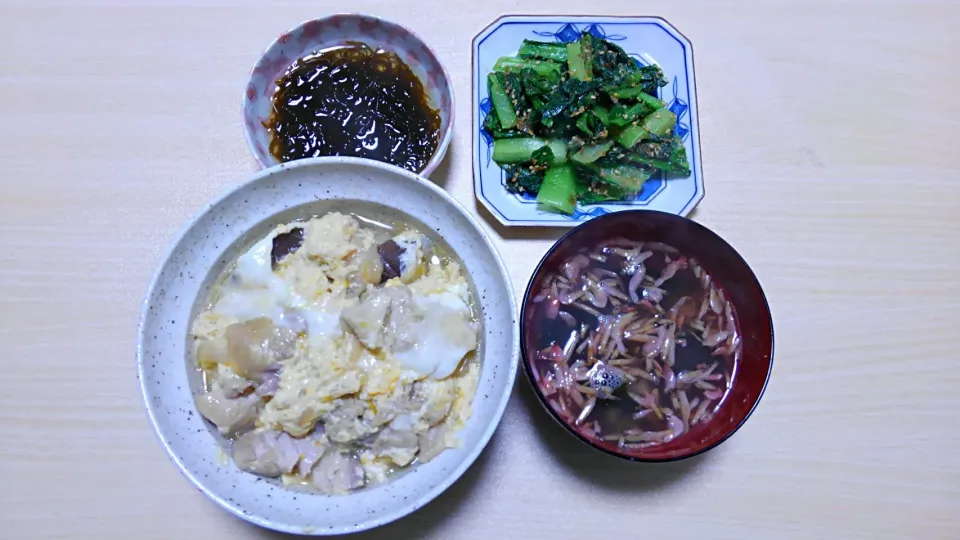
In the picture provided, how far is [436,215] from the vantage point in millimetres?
1414

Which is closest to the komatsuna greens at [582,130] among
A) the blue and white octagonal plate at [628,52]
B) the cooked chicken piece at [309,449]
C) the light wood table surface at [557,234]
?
the blue and white octagonal plate at [628,52]

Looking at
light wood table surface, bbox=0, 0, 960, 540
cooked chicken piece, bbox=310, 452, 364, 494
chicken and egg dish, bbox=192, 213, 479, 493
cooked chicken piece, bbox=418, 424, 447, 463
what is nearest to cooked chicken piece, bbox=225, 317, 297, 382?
chicken and egg dish, bbox=192, 213, 479, 493

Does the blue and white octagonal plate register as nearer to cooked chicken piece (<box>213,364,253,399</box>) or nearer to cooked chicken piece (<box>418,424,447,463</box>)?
cooked chicken piece (<box>418,424,447,463</box>)

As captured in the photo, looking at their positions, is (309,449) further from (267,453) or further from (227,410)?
(227,410)

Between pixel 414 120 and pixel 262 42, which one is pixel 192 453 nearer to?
pixel 414 120

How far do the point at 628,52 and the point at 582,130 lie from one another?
32 centimetres

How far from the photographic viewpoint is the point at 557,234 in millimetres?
1745

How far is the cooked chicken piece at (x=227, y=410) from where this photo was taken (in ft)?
4.33

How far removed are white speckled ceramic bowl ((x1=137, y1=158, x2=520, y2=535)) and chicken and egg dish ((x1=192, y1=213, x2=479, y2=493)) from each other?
0.04m

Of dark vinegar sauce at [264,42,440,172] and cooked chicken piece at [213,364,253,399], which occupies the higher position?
dark vinegar sauce at [264,42,440,172]

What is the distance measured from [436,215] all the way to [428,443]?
50 cm

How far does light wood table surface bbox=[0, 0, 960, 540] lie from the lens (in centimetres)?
159

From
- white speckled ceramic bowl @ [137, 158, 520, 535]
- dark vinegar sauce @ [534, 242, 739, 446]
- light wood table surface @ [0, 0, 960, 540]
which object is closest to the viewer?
white speckled ceramic bowl @ [137, 158, 520, 535]

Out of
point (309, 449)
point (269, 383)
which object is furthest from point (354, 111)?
point (309, 449)
